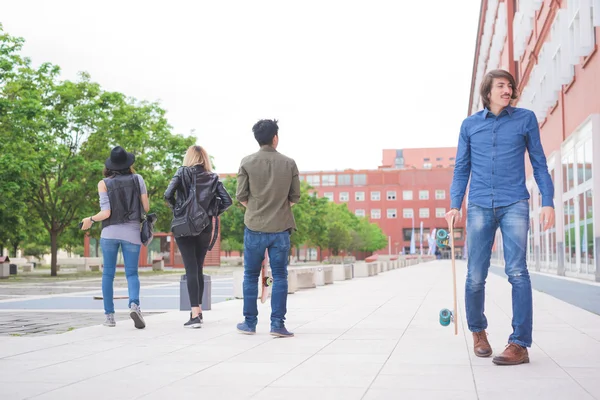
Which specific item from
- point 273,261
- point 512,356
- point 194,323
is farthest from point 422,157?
point 512,356

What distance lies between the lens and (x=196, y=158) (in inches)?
332

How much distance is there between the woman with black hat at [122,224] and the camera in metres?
8.41

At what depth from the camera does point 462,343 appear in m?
6.90

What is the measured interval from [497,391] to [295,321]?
204 inches

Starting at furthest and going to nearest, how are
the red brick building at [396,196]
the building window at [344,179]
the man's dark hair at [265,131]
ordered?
the building window at [344,179] → the red brick building at [396,196] → the man's dark hair at [265,131]

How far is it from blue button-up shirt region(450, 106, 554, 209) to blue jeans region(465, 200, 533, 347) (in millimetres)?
98

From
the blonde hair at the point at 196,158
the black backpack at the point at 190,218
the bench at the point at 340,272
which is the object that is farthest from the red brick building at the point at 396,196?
the black backpack at the point at 190,218

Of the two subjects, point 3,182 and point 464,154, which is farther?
point 3,182

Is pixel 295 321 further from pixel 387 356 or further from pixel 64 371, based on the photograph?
pixel 64 371

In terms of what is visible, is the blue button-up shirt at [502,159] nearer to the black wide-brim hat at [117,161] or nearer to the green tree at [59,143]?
the black wide-brim hat at [117,161]

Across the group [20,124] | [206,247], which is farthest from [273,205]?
[20,124]

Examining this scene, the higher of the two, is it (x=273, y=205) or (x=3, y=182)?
(x=3, y=182)

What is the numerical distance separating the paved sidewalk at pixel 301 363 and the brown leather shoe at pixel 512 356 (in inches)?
3.7

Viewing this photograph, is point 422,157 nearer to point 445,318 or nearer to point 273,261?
point 273,261
